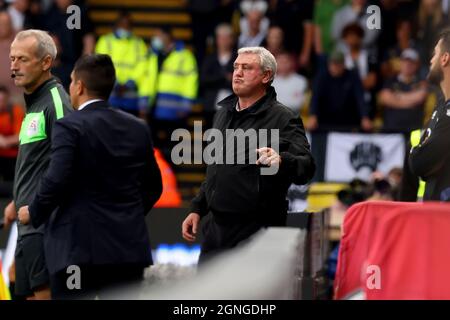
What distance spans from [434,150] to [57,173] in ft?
7.90

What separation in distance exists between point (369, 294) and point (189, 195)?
9.74 m

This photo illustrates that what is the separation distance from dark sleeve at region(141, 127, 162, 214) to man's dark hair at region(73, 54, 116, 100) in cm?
41

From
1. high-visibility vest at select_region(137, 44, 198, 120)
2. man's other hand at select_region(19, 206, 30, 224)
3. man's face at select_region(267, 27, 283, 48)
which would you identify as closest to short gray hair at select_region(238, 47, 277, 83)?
man's other hand at select_region(19, 206, 30, 224)

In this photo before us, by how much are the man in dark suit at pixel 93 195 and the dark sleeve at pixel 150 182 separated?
0.08 metres

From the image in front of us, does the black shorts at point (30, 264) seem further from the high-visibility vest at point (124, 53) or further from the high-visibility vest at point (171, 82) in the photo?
the high-visibility vest at point (171, 82)

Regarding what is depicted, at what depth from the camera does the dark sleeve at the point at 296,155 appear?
7711 millimetres

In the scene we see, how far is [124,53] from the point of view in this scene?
17156 millimetres

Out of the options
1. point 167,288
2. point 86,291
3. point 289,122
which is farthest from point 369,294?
point 167,288

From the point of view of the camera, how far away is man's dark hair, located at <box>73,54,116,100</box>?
7566 millimetres

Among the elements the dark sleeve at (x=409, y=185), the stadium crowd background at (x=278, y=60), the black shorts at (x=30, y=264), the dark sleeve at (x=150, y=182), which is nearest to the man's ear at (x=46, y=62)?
the dark sleeve at (x=150, y=182)
